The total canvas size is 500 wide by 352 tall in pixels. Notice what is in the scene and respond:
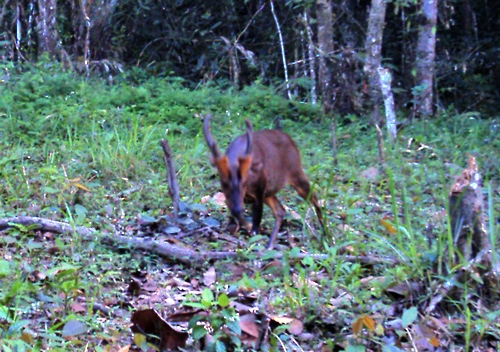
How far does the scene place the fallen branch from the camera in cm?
472

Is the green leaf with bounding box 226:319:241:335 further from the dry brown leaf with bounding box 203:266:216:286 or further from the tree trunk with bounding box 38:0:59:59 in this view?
the tree trunk with bounding box 38:0:59:59

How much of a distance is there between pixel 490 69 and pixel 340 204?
7.96 meters

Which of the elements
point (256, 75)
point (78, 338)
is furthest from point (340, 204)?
point (256, 75)

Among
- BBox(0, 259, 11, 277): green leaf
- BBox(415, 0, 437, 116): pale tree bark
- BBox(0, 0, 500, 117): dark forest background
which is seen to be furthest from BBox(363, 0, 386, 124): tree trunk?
BBox(0, 259, 11, 277): green leaf

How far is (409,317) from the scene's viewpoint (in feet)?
12.5

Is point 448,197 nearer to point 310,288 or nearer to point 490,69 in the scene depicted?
point 310,288

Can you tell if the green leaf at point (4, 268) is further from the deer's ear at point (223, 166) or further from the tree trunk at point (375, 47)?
the tree trunk at point (375, 47)

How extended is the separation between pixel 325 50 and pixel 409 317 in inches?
290

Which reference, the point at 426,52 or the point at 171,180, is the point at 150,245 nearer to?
the point at 171,180

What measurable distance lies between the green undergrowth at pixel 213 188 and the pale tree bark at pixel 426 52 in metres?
0.69

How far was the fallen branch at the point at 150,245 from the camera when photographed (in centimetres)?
472

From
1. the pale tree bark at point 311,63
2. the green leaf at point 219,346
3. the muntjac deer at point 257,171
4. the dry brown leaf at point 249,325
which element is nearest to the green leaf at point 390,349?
the dry brown leaf at point 249,325

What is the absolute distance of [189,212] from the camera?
5.69 meters

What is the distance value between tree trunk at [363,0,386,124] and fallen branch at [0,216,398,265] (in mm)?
4786
